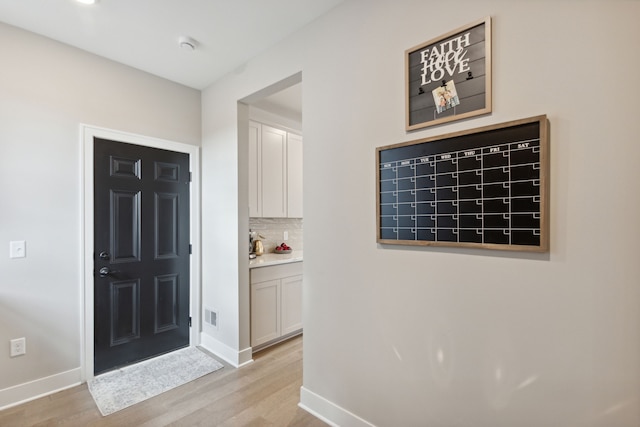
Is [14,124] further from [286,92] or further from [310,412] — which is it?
[310,412]

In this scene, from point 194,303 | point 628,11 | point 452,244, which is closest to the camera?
point 628,11

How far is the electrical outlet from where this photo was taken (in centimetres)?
228

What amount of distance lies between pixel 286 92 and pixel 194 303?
7.86 ft

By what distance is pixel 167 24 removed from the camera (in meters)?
2.24

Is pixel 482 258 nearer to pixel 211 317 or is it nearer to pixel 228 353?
pixel 228 353

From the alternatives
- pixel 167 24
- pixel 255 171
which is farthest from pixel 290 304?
pixel 167 24

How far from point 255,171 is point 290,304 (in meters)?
1.51

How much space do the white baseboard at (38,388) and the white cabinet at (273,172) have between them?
6.55ft

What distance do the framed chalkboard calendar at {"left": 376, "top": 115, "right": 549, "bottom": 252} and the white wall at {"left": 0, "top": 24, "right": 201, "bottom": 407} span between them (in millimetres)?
2468

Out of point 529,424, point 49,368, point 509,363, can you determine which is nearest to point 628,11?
point 509,363

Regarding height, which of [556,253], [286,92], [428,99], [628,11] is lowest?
[556,253]

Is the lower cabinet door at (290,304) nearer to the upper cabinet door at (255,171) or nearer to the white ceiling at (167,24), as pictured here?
the upper cabinet door at (255,171)

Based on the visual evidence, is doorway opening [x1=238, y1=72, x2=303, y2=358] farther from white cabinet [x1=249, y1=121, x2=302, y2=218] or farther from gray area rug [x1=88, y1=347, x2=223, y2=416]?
gray area rug [x1=88, y1=347, x2=223, y2=416]

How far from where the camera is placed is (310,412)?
7.14 ft
